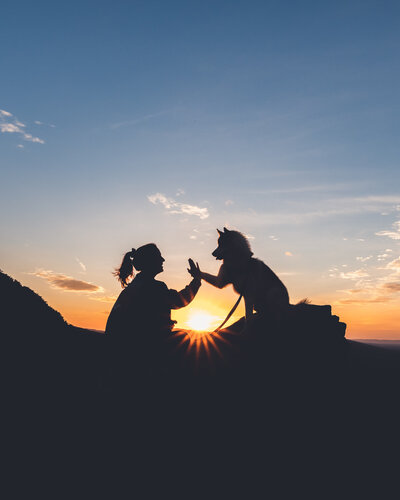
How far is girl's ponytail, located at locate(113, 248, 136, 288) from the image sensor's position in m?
5.62

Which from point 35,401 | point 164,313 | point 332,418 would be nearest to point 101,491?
point 35,401

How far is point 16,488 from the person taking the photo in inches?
147

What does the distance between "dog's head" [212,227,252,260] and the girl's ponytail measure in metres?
1.93

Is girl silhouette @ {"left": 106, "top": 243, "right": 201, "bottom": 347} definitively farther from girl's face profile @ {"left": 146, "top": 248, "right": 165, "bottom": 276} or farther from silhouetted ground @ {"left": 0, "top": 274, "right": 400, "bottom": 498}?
silhouetted ground @ {"left": 0, "top": 274, "right": 400, "bottom": 498}

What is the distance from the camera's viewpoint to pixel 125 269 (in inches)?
222

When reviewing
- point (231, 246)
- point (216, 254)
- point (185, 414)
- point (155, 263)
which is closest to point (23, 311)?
point (155, 263)

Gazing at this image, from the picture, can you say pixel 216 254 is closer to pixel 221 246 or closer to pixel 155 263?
pixel 221 246

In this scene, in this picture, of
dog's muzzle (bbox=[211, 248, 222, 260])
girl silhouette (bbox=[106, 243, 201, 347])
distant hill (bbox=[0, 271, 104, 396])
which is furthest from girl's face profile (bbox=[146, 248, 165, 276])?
dog's muzzle (bbox=[211, 248, 222, 260])

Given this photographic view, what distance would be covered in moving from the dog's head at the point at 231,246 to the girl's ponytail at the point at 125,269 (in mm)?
1931

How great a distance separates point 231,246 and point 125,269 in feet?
7.12

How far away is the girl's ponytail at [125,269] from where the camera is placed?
5617mm

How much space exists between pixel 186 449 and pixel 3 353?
2.81m

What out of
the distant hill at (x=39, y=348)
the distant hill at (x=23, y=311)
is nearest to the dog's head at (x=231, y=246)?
the distant hill at (x=39, y=348)

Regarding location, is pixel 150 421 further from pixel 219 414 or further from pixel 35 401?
pixel 35 401
